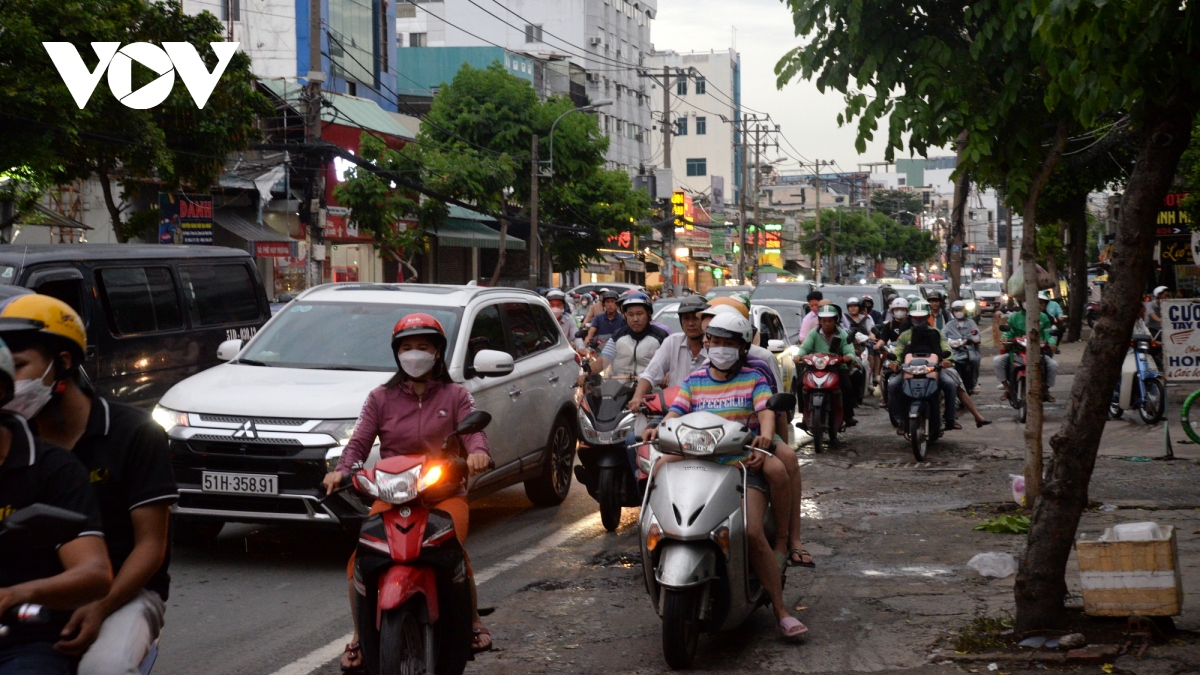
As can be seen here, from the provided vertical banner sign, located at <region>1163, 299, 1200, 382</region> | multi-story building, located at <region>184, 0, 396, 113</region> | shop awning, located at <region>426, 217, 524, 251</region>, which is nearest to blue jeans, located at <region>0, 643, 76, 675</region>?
vertical banner sign, located at <region>1163, 299, 1200, 382</region>

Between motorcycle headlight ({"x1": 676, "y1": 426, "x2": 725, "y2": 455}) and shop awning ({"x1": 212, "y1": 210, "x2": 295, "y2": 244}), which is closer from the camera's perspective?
motorcycle headlight ({"x1": 676, "y1": 426, "x2": 725, "y2": 455})

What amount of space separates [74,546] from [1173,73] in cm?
496

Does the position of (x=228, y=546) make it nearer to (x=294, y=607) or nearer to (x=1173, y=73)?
(x=294, y=607)

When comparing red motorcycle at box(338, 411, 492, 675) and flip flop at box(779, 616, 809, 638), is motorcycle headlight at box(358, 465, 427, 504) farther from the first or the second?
flip flop at box(779, 616, 809, 638)

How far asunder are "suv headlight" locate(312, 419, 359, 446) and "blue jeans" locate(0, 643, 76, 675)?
4.63m

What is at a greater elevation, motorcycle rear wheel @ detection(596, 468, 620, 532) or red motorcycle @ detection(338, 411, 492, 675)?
red motorcycle @ detection(338, 411, 492, 675)

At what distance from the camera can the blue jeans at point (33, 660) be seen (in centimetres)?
293

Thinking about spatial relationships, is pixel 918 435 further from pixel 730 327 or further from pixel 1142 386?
pixel 730 327

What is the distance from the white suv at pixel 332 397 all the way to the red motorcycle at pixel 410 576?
8.85 ft

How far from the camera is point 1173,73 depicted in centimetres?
580

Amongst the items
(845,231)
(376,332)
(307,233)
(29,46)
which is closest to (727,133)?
(845,231)

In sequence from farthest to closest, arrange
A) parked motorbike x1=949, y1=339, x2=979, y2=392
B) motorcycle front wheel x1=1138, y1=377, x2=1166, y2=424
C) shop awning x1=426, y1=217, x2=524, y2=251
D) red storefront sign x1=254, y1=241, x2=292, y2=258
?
shop awning x1=426, y1=217, x2=524, y2=251 → red storefront sign x1=254, y1=241, x2=292, y2=258 → parked motorbike x1=949, y1=339, x2=979, y2=392 → motorcycle front wheel x1=1138, y1=377, x2=1166, y2=424

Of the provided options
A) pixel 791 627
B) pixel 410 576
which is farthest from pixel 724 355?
pixel 410 576

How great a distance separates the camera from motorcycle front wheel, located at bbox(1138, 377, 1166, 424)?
1585 cm
